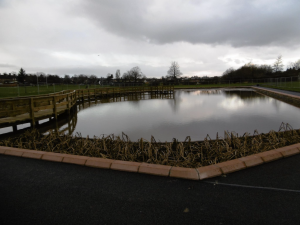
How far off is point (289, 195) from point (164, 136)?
11.2ft

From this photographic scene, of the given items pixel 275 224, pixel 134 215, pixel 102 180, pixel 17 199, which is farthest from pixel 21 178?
pixel 275 224

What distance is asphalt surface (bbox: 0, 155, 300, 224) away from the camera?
1.94 m

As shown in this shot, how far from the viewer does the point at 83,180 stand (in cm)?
266

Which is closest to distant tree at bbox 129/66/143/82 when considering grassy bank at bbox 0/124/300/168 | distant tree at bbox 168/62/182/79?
distant tree at bbox 168/62/182/79

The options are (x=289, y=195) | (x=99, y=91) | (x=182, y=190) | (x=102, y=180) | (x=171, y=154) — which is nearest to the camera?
(x=289, y=195)

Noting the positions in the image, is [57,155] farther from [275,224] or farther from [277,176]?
[277,176]

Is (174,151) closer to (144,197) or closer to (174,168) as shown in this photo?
(174,168)

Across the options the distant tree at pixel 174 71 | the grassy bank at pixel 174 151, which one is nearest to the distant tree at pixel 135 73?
the distant tree at pixel 174 71

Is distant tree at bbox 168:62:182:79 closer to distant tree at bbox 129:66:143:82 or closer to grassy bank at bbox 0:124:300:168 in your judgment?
distant tree at bbox 129:66:143:82

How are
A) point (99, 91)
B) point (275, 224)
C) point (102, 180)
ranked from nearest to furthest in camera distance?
point (275, 224), point (102, 180), point (99, 91)

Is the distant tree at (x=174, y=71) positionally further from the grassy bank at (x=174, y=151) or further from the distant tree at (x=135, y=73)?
the grassy bank at (x=174, y=151)

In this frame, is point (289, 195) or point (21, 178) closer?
point (289, 195)

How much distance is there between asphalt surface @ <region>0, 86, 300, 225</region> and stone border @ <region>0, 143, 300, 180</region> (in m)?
0.09

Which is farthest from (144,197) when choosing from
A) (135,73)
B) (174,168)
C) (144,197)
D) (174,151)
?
(135,73)
